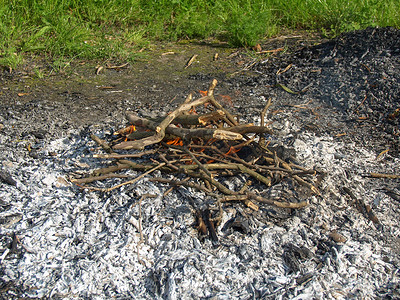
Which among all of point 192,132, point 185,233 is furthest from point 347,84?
point 185,233

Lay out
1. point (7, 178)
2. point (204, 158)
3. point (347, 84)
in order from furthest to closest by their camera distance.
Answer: point (347, 84), point (7, 178), point (204, 158)

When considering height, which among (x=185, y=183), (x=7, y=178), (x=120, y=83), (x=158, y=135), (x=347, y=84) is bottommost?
(x=120, y=83)

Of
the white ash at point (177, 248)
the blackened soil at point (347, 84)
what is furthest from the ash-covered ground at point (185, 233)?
the blackened soil at point (347, 84)

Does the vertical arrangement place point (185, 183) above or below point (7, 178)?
above

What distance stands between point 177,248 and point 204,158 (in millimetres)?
727

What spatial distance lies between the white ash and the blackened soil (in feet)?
3.88

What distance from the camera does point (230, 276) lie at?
102 inches

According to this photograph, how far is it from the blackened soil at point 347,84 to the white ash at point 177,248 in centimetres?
118

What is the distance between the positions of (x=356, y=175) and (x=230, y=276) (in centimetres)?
145

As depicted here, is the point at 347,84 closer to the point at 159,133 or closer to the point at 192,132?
the point at 192,132

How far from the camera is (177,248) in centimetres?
273

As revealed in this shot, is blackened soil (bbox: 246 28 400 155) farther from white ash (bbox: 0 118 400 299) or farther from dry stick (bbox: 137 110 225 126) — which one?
dry stick (bbox: 137 110 225 126)

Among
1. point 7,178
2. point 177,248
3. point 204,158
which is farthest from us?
point 7,178

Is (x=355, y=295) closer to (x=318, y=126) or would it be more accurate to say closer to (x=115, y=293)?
(x=115, y=293)
